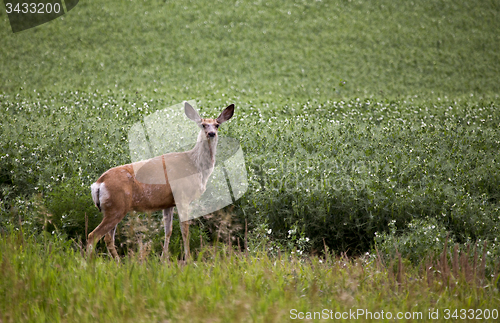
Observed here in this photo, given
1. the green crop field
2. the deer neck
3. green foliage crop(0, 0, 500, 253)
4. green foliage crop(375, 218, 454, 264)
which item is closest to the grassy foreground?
the green crop field

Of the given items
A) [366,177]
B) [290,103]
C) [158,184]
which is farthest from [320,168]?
[290,103]

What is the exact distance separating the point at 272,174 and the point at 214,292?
437 centimetres

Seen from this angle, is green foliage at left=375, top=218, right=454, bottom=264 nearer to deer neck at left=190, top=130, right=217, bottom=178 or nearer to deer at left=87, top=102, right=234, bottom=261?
deer neck at left=190, top=130, right=217, bottom=178

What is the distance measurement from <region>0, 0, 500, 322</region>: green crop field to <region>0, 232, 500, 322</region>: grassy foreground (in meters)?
0.02

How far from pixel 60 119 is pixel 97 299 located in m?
9.03

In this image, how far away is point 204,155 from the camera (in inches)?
236

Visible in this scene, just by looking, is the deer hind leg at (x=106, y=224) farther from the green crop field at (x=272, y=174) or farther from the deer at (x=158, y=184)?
the green crop field at (x=272, y=174)

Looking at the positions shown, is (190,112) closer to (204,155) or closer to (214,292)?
(204,155)

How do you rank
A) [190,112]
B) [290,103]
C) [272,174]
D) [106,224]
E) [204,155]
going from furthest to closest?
[290,103] < [272,174] < [204,155] < [190,112] < [106,224]

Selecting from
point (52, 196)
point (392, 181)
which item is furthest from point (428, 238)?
point (52, 196)

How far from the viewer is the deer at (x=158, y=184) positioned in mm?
5473

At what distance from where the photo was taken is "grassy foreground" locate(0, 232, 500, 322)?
3.82 m

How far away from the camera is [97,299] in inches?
154

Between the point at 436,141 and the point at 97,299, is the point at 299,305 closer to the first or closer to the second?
the point at 97,299
